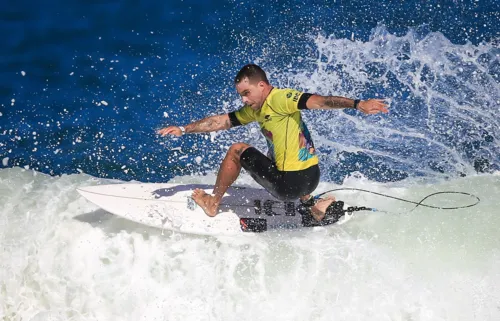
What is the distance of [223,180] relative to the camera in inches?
263

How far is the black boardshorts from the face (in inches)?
25.0

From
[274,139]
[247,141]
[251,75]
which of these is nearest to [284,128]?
[274,139]

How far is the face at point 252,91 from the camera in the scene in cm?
599

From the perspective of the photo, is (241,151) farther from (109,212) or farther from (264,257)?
(109,212)

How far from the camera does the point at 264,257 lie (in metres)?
6.66

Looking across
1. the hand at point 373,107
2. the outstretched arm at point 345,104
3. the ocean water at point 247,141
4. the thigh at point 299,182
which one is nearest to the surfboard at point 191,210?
the ocean water at point 247,141

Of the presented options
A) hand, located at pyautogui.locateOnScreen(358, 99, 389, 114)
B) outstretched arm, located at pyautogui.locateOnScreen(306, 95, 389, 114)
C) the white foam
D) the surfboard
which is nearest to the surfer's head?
outstretched arm, located at pyautogui.locateOnScreen(306, 95, 389, 114)

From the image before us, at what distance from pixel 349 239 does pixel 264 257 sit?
3.25 feet

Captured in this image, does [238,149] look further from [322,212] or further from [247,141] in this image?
[247,141]

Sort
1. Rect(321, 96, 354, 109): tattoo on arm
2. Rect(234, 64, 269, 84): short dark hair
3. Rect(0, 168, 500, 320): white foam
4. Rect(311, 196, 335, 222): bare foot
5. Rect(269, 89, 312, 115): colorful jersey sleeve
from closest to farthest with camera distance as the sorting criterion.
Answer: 1. Rect(321, 96, 354, 109): tattoo on arm
2. Rect(269, 89, 312, 115): colorful jersey sleeve
3. Rect(234, 64, 269, 84): short dark hair
4. Rect(0, 168, 500, 320): white foam
5. Rect(311, 196, 335, 222): bare foot

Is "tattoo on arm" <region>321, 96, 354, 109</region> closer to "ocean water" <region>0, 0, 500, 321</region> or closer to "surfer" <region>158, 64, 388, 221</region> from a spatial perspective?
"surfer" <region>158, 64, 388, 221</region>

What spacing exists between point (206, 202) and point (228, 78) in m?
3.28

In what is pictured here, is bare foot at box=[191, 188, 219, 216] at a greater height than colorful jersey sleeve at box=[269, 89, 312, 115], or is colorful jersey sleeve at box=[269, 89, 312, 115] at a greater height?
colorful jersey sleeve at box=[269, 89, 312, 115]

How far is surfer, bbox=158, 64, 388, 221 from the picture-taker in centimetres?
596
